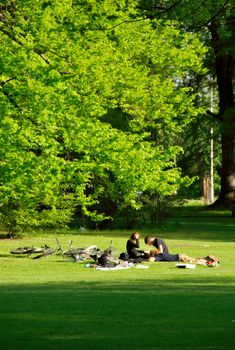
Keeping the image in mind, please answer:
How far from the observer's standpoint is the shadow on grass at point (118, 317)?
491 inches

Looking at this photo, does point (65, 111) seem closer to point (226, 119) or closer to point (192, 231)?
point (192, 231)

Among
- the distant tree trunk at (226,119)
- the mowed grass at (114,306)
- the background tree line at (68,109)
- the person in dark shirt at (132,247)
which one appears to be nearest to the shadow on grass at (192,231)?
the background tree line at (68,109)

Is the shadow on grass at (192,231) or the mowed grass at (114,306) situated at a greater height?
the shadow on grass at (192,231)

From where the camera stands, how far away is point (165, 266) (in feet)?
98.3

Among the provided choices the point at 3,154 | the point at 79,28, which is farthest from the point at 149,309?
the point at 3,154

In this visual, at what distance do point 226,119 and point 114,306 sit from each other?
150 feet

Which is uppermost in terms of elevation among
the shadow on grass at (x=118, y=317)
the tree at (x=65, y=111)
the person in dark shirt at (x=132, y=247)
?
the tree at (x=65, y=111)

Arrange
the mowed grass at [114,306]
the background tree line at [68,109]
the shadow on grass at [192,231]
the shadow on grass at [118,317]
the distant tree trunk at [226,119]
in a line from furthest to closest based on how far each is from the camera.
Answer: the distant tree trunk at [226,119] → the shadow on grass at [192,231] → the background tree line at [68,109] → the mowed grass at [114,306] → the shadow on grass at [118,317]

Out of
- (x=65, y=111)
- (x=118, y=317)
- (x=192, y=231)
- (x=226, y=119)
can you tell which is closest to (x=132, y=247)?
(x=65, y=111)

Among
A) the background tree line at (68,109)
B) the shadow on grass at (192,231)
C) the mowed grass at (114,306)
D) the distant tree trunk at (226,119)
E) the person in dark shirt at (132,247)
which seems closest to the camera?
the mowed grass at (114,306)

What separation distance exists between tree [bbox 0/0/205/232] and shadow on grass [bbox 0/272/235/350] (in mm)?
7853

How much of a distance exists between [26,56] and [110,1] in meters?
9.87

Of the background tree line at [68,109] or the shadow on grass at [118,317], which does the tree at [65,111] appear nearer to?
the background tree line at [68,109]

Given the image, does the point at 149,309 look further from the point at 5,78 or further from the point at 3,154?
the point at 5,78
